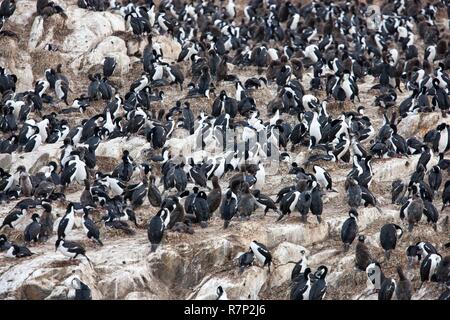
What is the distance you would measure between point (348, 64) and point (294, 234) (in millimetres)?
12270

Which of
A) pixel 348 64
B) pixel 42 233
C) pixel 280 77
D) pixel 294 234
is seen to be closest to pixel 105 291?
pixel 42 233

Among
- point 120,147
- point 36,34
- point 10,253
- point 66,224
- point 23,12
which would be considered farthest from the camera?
point 23,12

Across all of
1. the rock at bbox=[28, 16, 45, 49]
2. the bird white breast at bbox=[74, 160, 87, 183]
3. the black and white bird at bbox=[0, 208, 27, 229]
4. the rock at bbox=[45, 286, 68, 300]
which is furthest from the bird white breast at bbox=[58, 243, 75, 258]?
the rock at bbox=[28, 16, 45, 49]

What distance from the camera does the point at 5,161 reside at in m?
28.9

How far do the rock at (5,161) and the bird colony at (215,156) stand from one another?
30 millimetres

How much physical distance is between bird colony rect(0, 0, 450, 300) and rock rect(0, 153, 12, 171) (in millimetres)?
30

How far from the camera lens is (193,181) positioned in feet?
90.1

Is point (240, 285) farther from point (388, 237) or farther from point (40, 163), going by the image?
point (40, 163)

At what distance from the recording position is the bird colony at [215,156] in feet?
77.0

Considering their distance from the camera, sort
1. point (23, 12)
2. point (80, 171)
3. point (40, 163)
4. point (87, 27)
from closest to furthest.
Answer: point (80, 171)
point (40, 163)
point (87, 27)
point (23, 12)

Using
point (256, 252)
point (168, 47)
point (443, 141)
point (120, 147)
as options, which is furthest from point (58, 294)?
point (168, 47)

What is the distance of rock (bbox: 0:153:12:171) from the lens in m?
28.8

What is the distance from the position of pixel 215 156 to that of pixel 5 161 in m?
5.24

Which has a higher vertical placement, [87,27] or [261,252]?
[87,27]
